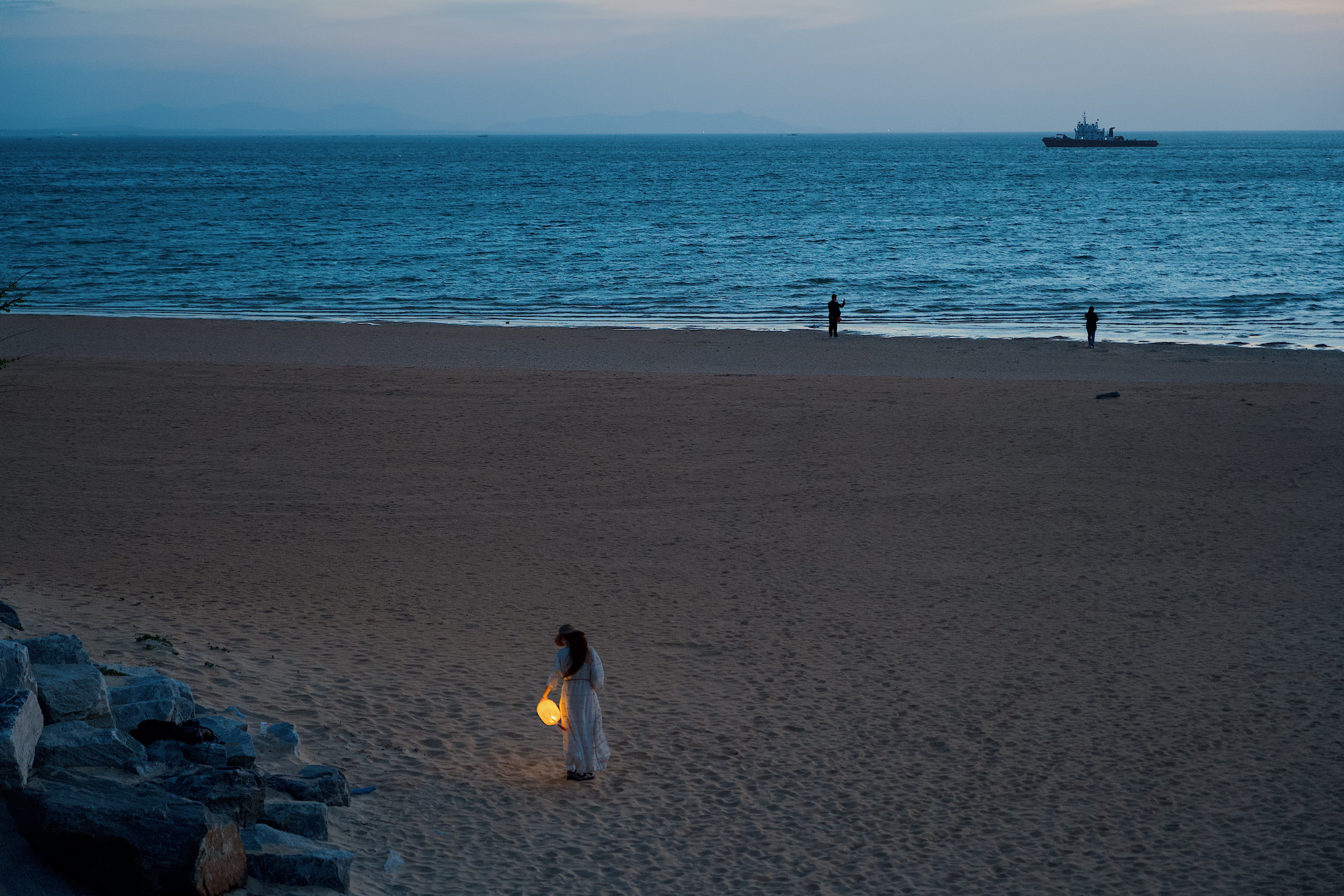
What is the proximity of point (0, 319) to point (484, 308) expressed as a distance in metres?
15.0

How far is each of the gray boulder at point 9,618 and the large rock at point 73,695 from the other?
99.0 inches

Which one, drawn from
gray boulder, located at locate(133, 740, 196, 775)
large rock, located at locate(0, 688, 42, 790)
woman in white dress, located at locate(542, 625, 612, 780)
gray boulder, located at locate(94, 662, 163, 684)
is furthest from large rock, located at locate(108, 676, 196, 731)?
woman in white dress, located at locate(542, 625, 612, 780)

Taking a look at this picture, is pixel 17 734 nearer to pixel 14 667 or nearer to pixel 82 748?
pixel 82 748

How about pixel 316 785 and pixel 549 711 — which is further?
pixel 549 711

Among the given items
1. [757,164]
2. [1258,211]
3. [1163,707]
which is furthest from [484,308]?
[757,164]

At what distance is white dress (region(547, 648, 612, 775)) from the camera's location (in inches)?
316

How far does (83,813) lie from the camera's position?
5453mm

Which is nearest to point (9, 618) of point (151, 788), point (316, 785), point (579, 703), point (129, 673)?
point (129, 673)

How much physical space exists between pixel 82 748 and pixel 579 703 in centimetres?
327

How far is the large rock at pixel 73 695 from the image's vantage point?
6617 millimetres

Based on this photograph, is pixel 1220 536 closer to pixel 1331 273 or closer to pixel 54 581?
pixel 54 581

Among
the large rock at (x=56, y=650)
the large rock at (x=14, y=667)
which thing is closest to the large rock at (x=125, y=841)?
the large rock at (x=14, y=667)

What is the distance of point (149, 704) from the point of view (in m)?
7.39

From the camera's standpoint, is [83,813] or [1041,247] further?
[1041,247]
